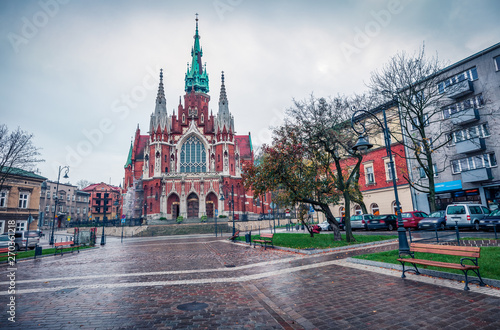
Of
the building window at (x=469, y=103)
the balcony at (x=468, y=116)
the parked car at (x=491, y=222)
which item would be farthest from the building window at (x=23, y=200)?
the balcony at (x=468, y=116)

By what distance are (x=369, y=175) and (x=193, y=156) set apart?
1278 inches

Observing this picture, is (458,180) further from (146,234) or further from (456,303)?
(146,234)

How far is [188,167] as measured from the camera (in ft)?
172

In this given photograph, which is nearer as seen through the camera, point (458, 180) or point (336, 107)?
point (336, 107)

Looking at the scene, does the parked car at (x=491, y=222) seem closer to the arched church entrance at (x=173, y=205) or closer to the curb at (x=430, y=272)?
the curb at (x=430, y=272)

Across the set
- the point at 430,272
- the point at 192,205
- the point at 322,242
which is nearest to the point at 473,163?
the point at 322,242

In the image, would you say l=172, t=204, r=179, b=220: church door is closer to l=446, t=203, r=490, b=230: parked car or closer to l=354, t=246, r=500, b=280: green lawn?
l=446, t=203, r=490, b=230: parked car

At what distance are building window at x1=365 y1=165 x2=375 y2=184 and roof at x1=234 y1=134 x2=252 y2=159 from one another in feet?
110

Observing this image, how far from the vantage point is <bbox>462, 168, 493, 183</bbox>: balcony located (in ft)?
78.3

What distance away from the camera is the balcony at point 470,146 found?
24406 mm

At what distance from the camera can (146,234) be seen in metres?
37.1

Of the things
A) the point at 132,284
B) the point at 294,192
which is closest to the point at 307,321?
the point at 132,284

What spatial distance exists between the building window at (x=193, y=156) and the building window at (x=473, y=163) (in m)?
38.6

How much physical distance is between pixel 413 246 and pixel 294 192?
30.0 ft
